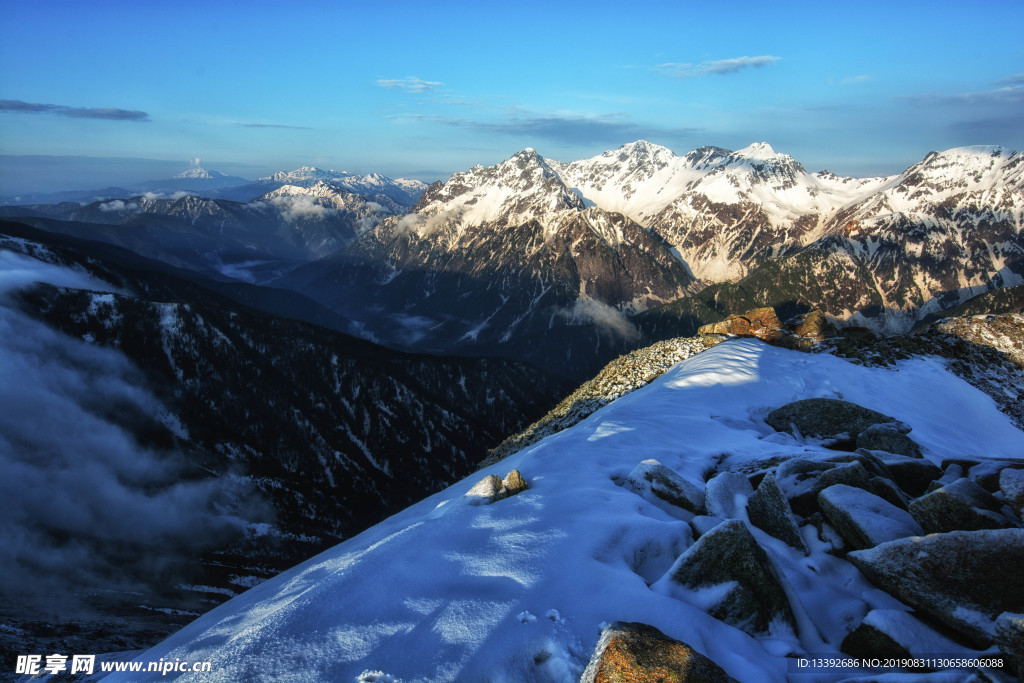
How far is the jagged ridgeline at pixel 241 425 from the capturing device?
372 feet

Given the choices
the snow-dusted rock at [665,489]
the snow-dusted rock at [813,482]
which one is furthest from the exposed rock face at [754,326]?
the snow-dusted rock at [665,489]

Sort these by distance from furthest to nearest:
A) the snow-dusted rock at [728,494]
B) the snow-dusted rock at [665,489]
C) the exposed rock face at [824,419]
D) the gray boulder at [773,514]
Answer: the exposed rock face at [824,419]
the snow-dusted rock at [665,489]
the snow-dusted rock at [728,494]
the gray boulder at [773,514]

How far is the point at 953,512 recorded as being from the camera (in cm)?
1116

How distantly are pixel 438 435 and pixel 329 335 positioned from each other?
56408mm

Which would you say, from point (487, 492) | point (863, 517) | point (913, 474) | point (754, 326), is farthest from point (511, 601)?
point (754, 326)

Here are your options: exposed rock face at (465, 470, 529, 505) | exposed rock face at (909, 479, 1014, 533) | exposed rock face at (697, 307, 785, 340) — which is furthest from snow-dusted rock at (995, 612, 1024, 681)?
exposed rock face at (697, 307, 785, 340)

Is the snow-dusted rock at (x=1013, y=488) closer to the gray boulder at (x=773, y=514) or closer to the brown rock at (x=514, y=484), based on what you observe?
the gray boulder at (x=773, y=514)

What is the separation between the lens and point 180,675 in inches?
344

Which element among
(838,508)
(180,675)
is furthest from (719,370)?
(180,675)

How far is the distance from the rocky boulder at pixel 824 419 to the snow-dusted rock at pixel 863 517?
37.7 feet

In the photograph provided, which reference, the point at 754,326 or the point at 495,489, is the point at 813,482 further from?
the point at 754,326

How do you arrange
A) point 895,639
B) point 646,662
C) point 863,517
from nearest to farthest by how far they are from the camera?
1. point 646,662
2. point 895,639
3. point 863,517

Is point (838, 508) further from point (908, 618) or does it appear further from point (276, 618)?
point (276, 618)

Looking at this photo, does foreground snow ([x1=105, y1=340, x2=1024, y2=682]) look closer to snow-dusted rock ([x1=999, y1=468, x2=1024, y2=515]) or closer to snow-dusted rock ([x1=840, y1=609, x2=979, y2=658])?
snow-dusted rock ([x1=840, y1=609, x2=979, y2=658])
